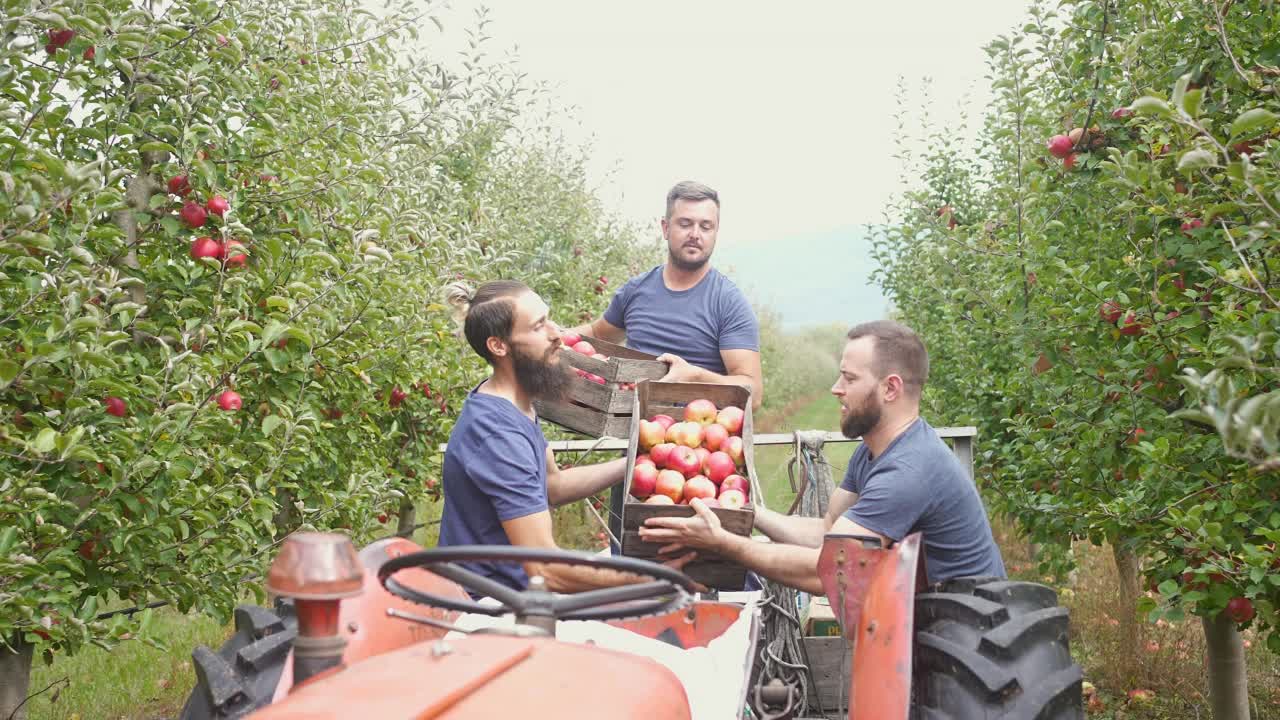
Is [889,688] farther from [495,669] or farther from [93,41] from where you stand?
[93,41]

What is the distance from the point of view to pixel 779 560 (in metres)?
3.47

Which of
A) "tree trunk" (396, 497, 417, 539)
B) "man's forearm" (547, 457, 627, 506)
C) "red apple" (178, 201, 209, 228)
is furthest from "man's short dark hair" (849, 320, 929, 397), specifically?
"tree trunk" (396, 497, 417, 539)

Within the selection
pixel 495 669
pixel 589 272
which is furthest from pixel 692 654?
pixel 589 272

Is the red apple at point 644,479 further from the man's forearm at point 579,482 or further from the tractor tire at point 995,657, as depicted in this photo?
the tractor tire at point 995,657

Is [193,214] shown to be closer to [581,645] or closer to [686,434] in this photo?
[686,434]

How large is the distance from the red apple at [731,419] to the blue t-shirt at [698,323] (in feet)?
2.86

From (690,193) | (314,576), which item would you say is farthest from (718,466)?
(314,576)

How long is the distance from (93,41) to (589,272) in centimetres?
858

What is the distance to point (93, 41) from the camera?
353 cm

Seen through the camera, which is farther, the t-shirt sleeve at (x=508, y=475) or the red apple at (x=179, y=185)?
the red apple at (x=179, y=185)

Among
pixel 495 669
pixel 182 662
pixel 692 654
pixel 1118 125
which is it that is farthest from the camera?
pixel 182 662

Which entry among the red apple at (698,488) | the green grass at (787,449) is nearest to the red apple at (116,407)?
the red apple at (698,488)

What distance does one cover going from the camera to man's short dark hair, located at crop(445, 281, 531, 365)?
11.9 ft

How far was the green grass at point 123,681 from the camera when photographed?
5383 mm
